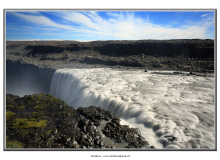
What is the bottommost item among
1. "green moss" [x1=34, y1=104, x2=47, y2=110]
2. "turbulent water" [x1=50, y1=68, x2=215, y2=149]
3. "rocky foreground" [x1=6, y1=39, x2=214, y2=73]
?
"turbulent water" [x1=50, y1=68, x2=215, y2=149]

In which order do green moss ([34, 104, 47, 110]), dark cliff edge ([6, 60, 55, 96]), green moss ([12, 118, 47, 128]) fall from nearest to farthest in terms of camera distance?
green moss ([12, 118, 47, 128]) < green moss ([34, 104, 47, 110]) < dark cliff edge ([6, 60, 55, 96])

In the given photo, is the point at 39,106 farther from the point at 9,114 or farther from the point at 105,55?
the point at 105,55

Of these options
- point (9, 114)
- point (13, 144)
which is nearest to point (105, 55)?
point (9, 114)

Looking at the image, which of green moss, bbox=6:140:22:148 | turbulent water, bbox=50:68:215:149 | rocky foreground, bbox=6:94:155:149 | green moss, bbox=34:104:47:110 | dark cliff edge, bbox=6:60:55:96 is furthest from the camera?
dark cliff edge, bbox=6:60:55:96

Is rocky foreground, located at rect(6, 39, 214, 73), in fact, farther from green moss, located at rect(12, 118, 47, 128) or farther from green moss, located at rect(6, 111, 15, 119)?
green moss, located at rect(12, 118, 47, 128)

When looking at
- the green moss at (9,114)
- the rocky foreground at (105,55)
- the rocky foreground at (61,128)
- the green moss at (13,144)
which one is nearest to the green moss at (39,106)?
the rocky foreground at (61,128)

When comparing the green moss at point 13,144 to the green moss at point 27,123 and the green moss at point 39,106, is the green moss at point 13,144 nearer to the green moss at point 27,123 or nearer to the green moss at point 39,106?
the green moss at point 27,123

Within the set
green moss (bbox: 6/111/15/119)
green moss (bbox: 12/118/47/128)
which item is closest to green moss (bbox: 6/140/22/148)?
green moss (bbox: 12/118/47/128)
